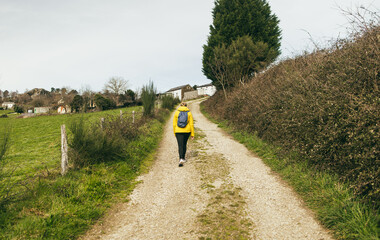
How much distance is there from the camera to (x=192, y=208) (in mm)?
3824

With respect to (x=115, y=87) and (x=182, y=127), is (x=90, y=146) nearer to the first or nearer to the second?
(x=182, y=127)

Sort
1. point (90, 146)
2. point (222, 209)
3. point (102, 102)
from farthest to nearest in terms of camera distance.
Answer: point (102, 102), point (90, 146), point (222, 209)

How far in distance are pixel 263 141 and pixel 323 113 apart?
4.10 metres

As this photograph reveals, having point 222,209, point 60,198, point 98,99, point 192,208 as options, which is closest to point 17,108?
point 98,99

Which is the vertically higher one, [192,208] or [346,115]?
[346,115]

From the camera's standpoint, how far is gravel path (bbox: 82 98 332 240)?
3.14 meters

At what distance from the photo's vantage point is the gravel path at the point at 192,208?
10.3ft

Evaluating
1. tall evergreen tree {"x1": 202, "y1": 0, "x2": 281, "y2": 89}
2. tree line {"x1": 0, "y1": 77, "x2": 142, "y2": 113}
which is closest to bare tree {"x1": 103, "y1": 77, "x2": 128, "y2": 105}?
tree line {"x1": 0, "y1": 77, "x2": 142, "y2": 113}

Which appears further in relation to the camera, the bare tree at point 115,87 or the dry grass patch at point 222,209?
the bare tree at point 115,87

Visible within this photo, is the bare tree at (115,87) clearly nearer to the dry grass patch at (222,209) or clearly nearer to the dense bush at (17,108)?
the dense bush at (17,108)

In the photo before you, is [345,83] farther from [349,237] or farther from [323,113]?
[349,237]

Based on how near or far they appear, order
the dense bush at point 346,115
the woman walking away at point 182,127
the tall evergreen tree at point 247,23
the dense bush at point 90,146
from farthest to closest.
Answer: the tall evergreen tree at point 247,23
the woman walking away at point 182,127
the dense bush at point 90,146
the dense bush at point 346,115

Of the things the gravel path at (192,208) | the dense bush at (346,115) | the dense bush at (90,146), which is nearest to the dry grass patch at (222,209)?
the gravel path at (192,208)

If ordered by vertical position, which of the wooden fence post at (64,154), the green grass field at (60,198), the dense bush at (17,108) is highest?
the dense bush at (17,108)
